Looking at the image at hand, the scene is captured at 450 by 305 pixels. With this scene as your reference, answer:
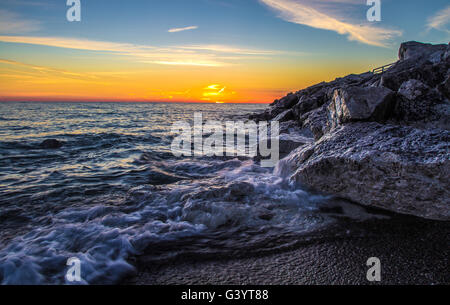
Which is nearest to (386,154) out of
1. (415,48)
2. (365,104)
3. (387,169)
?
(387,169)

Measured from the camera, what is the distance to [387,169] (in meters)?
3.82

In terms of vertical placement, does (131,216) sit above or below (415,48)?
below

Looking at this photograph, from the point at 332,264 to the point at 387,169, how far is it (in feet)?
6.67

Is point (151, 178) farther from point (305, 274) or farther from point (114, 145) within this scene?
point (114, 145)

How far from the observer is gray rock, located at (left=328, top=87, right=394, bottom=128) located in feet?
17.1

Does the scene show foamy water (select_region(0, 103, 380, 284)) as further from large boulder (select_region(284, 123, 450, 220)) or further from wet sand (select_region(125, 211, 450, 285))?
large boulder (select_region(284, 123, 450, 220))

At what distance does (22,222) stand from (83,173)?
3.23 m

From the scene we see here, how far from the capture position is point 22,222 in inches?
159

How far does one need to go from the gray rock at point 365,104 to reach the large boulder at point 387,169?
0.39 m

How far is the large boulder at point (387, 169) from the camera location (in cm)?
351

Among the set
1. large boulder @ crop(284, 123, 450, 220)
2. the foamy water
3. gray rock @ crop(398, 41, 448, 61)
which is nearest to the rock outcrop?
large boulder @ crop(284, 123, 450, 220)

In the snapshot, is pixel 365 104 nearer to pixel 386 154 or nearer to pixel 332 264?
pixel 386 154

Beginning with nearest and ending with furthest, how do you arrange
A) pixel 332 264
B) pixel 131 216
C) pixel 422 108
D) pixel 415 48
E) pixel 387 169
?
pixel 332 264 → pixel 387 169 → pixel 131 216 → pixel 422 108 → pixel 415 48
